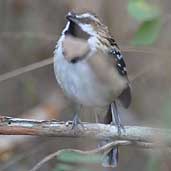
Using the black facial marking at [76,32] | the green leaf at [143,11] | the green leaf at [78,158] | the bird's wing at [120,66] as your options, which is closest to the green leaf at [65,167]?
the green leaf at [78,158]

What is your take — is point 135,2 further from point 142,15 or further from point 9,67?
point 9,67

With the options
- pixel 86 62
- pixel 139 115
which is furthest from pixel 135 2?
pixel 139 115

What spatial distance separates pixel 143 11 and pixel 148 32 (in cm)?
14

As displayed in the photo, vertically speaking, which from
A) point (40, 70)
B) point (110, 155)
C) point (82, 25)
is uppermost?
point (40, 70)

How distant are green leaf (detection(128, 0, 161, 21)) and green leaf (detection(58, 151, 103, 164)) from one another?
2.18ft

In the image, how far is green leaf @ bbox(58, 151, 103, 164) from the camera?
3.12 metres

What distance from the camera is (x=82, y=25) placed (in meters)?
3.47

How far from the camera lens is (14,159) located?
503 centimetres

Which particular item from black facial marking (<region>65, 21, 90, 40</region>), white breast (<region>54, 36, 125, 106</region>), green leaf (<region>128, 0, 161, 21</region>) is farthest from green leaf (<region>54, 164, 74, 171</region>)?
green leaf (<region>128, 0, 161, 21</region>)

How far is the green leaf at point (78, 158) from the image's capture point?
123 inches

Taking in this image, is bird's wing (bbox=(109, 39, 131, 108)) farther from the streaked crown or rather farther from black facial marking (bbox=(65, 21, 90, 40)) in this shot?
black facial marking (bbox=(65, 21, 90, 40))

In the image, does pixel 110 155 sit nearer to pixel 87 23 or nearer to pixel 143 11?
pixel 87 23

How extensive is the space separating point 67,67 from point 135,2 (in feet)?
1.52

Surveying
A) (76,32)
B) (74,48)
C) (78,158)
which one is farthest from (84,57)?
(78,158)
